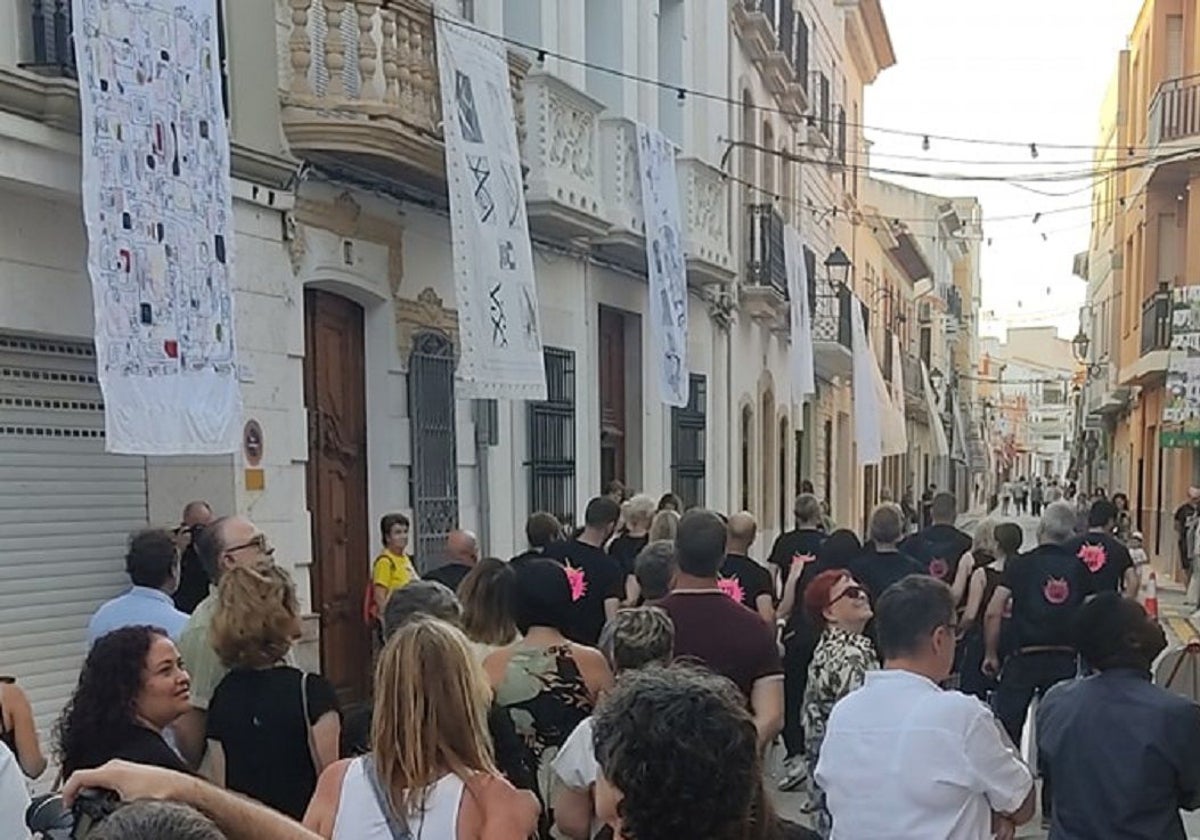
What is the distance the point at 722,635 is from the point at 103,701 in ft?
7.35

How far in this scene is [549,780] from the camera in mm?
4105

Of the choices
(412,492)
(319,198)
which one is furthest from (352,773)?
(412,492)

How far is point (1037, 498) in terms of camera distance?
59344mm

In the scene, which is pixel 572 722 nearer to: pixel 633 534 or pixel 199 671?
pixel 199 671

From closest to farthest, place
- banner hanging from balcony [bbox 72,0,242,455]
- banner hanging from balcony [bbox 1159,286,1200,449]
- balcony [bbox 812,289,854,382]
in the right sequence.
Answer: banner hanging from balcony [bbox 72,0,242,455] → banner hanging from balcony [bbox 1159,286,1200,449] → balcony [bbox 812,289,854,382]

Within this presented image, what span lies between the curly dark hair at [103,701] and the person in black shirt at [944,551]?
617 cm

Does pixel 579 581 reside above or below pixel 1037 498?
above

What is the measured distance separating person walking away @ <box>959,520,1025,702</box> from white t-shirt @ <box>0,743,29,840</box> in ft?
21.3

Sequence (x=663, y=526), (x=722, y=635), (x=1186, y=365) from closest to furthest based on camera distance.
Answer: (x=722, y=635) → (x=663, y=526) → (x=1186, y=365)

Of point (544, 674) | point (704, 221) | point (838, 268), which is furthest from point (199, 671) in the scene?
point (838, 268)

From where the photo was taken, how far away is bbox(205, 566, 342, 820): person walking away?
385 centimetres

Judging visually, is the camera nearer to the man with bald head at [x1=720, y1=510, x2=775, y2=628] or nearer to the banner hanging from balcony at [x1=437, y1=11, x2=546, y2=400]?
the man with bald head at [x1=720, y1=510, x2=775, y2=628]

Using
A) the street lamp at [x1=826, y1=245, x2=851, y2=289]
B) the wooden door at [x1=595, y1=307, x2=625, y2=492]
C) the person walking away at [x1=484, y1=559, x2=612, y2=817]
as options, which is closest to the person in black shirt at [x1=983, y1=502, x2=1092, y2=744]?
the person walking away at [x1=484, y1=559, x2=612, y2=817]

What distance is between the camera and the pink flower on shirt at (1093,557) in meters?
7.52
